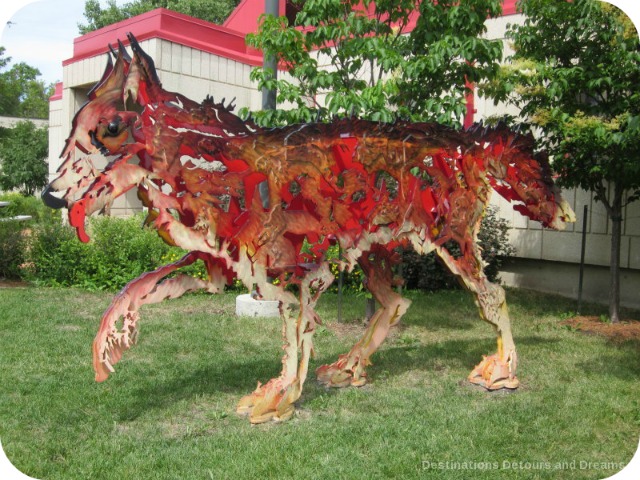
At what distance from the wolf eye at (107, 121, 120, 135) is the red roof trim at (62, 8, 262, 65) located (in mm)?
8766

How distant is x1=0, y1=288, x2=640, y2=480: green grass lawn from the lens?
4.25 metres

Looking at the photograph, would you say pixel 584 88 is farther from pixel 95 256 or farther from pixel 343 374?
pixel 95 256

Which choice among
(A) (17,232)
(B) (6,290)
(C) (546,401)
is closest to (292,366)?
(C) (546,401)

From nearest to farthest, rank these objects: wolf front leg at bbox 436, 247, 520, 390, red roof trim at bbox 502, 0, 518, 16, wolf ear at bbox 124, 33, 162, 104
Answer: wolf ear at bbox 124, 33, 162, 104
wolf front leg at bbox 436, 247, 520, 390
red roof trim at bbox 502, 0, 518, 16

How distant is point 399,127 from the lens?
17.3ft

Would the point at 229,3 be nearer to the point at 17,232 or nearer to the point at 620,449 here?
the point at 17,232

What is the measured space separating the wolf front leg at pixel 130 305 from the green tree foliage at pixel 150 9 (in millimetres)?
23291

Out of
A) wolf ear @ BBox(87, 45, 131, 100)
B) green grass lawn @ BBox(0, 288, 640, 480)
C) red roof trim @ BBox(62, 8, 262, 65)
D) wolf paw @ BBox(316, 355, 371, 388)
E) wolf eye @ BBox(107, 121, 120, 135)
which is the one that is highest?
red roof trim @ BBox(62, 8, 262, 65)

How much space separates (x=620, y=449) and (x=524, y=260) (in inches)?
287

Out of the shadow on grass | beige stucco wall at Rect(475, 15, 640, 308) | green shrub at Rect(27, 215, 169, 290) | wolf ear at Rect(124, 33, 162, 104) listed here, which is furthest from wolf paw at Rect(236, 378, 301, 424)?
beige stucco wall at Rect(475, 15, 640, 308)

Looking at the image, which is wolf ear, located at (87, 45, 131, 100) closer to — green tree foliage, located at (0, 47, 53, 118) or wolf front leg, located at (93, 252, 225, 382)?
wolf front leg, located at (93, 252, 225, 382)

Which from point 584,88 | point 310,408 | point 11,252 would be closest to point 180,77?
point 11,252

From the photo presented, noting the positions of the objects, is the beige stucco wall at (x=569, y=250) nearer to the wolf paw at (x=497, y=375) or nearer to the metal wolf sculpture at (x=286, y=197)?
the metal wolf sculpture at (x=286, y=197)

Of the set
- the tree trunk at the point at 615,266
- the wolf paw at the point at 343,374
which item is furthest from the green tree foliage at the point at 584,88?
the wolf paw at the point at 343,374
